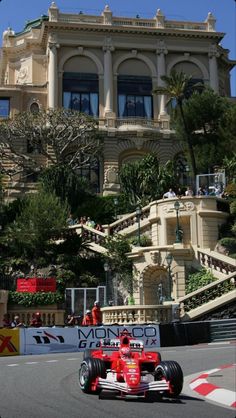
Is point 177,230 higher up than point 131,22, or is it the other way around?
point 131,22

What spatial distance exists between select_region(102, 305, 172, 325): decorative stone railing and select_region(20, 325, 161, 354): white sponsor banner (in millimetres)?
4384

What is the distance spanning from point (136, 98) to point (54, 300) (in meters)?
37.3

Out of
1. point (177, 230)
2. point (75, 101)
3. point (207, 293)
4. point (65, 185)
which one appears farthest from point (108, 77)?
point (207, 293)

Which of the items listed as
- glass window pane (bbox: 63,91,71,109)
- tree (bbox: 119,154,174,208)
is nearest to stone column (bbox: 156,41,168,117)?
glass window pane (bbox: 63,91,71,109)

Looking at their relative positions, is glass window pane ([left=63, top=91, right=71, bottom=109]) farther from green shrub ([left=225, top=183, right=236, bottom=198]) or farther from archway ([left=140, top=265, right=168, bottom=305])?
archway ([left=140, top=265, right=168, bottom=305])

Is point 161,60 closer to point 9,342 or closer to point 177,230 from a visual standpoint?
point 177,230

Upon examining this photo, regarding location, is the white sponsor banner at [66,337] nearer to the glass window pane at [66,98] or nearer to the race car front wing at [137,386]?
the race car front wing at [137,386]

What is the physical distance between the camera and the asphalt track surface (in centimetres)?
920

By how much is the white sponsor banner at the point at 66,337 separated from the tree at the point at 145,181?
22857 mm

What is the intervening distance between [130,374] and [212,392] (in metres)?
1.77

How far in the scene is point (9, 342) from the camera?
21.9m

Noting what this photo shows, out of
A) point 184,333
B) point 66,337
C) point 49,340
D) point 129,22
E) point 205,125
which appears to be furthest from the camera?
point 129,22

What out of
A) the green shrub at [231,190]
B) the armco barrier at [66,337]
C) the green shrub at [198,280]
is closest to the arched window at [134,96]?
the green shrub at [231,190]

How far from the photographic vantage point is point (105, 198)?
49.2 meters
